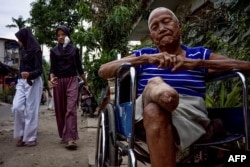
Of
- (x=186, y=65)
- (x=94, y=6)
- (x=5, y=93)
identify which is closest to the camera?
(x=186, y=65)

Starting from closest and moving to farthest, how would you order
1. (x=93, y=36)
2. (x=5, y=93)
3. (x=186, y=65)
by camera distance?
(x=186, y=65) < (x=93, y=36) < (x=5, y=93)

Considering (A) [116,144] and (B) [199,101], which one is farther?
(A) [116,144]

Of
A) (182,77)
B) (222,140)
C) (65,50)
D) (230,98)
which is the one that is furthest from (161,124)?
(65,50)

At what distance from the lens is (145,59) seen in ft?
6.75

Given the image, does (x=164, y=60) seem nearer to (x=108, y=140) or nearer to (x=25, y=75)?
(x=108, y=140)

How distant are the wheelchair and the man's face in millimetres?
343

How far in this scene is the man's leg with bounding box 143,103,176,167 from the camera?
165 cm

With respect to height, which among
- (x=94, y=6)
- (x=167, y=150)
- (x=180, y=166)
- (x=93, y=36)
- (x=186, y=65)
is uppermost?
(x=94, y=6)

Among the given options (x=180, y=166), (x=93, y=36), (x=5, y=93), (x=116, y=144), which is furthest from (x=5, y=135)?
(x=5, y=93)

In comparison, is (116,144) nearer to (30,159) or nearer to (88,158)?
(88,158)

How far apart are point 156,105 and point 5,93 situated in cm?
2315

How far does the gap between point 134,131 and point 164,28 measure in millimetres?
816

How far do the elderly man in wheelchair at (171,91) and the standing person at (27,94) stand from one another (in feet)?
9.07

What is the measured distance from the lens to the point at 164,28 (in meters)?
2.31
